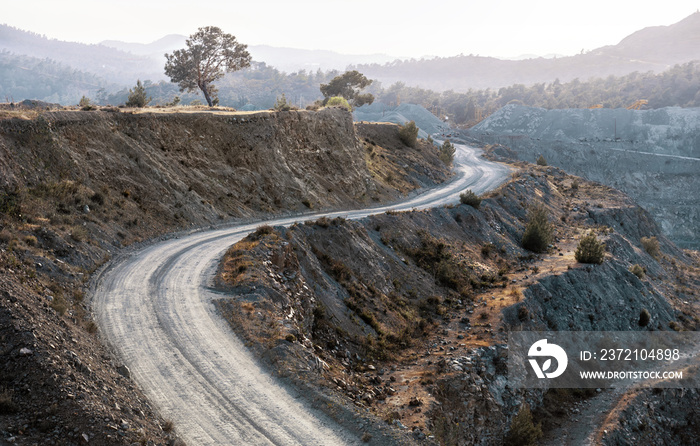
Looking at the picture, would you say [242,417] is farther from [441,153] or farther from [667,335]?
[441,153]

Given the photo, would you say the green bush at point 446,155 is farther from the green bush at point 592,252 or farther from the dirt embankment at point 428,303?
the green bush at point 592,252

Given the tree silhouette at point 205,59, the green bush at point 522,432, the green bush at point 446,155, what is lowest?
the green bush at point 522,432

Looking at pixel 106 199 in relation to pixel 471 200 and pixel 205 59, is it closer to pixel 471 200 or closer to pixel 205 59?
pixel 471 200

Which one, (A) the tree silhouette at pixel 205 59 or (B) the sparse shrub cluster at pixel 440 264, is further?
(A) the tree silhouette at pixel 205 59

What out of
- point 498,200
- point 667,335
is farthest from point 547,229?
point 667,335

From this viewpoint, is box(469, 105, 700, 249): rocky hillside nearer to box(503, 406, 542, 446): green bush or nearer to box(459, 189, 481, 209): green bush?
box(459, 189, 481, 209): green bush

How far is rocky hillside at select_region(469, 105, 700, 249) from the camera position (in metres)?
103

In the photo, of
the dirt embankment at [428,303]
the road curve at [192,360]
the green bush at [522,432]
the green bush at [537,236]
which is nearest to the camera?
the road curve at [192,360]

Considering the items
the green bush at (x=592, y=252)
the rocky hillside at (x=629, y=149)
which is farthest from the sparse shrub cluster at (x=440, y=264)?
the rocky hillside at (x=629, y=149)

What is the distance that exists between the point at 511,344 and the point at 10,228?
25597 mm

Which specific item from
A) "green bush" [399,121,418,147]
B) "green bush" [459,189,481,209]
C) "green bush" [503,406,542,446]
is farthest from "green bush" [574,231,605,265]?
"green bush" [399,121,418,147]

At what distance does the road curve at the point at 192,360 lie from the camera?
1376 centimetres

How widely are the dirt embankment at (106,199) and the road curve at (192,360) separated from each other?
0.84 m

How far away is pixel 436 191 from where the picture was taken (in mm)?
57969
